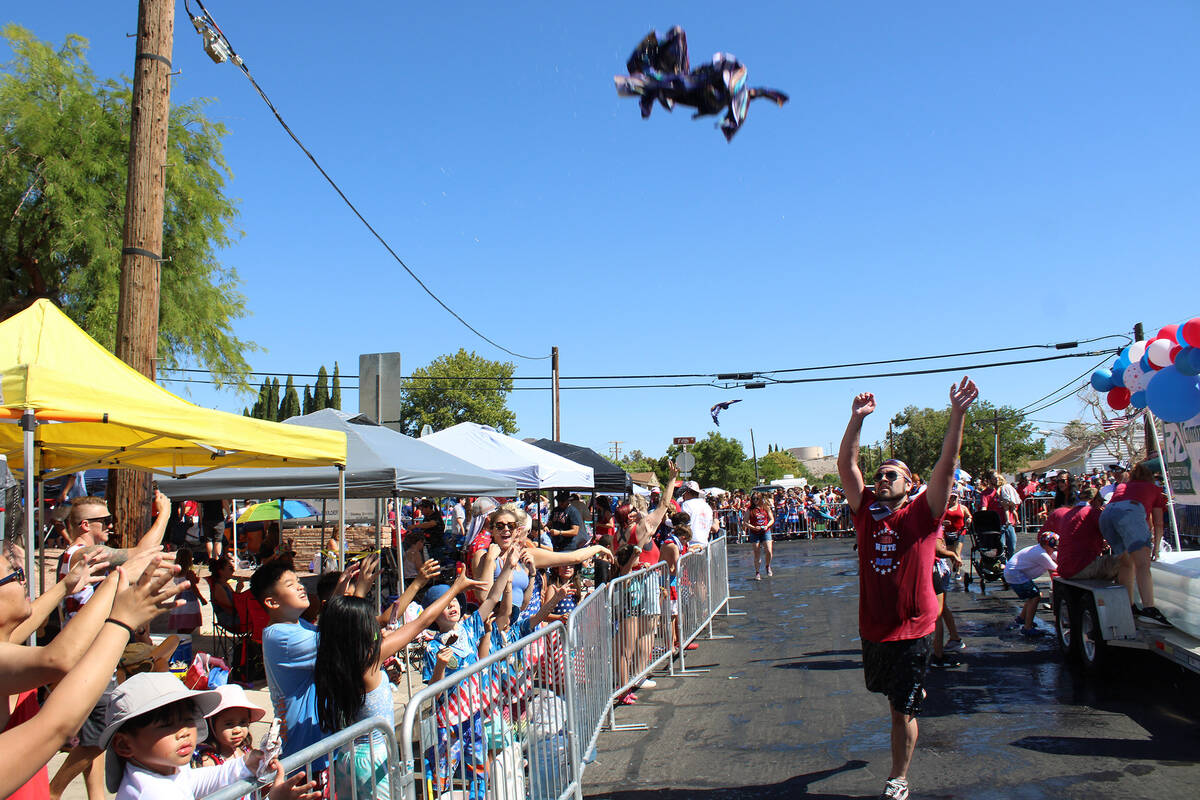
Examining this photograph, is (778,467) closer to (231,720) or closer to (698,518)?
(698,518)

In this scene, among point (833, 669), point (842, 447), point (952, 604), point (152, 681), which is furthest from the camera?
point (952, 604)

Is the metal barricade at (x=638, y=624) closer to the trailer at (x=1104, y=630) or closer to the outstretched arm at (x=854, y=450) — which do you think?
the outstretched arm at (x=854, y=450)

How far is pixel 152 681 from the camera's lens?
2.70 m

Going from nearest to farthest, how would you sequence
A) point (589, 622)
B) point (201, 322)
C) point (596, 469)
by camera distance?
1. point (589, 622)
2. point (596, 469)
3. point (201, 322)

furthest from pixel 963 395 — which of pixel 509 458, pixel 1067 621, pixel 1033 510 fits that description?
pixel 1033 510

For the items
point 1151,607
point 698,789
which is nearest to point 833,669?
point 1151,607

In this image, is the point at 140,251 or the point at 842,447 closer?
the point at 842,447

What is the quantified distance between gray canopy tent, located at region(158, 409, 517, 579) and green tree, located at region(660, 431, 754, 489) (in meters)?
83.1

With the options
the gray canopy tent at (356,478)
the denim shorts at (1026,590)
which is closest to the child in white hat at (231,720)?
the gray canopy tent at (356,478)

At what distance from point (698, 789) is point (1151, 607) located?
437 centimetres

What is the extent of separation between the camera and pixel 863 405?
4.89 meters

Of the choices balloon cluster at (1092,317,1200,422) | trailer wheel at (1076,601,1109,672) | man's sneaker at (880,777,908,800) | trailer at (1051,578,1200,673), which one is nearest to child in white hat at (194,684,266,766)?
man's sneaker at (880,777,908,800)

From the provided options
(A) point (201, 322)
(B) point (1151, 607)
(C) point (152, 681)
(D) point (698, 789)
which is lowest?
(D) point (698, 789)

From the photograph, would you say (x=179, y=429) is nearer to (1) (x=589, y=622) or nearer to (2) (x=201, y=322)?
(1) (x=589, y=622)
